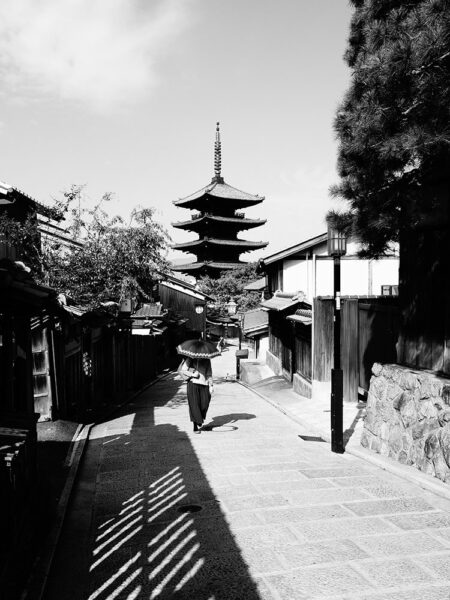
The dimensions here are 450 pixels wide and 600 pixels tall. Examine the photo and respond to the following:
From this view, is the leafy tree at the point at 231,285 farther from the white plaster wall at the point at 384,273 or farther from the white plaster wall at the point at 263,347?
the white plaster wall at the point at 384,273

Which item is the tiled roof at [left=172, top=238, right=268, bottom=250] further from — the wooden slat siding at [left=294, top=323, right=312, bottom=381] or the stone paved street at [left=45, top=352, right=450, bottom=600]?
the stone paved street at [left=45, top=352, right=450, bottom=600]

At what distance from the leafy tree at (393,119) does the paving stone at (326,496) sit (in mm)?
3470

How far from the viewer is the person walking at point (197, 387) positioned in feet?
34.2

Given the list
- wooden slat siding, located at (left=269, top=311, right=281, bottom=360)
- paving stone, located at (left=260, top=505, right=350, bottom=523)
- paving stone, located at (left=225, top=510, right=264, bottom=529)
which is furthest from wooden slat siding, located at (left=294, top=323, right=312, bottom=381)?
paving stone, located at (left=225, top=510, right=264, bottom=529)

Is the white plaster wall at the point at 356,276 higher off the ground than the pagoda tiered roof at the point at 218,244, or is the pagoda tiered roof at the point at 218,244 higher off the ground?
the pagoda tiered roof at the point at 218,244

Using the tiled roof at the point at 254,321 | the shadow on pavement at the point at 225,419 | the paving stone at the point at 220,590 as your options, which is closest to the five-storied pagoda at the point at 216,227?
the tiled roof at the point at 254,321

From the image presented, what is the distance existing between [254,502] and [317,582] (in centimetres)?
196

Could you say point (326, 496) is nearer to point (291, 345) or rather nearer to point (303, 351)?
point (303, 351)

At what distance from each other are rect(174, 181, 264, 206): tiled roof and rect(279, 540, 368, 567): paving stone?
167 feet

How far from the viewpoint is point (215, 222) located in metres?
55.7

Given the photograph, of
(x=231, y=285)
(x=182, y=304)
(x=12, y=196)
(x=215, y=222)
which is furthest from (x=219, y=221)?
(x=12, y=196)

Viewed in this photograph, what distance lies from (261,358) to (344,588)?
2748 cm

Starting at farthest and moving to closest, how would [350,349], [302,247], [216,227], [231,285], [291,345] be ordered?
[216,227] → [231,285] → [302,247] → [291,345] → [350,349]

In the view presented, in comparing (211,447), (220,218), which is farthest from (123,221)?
(220,218)
